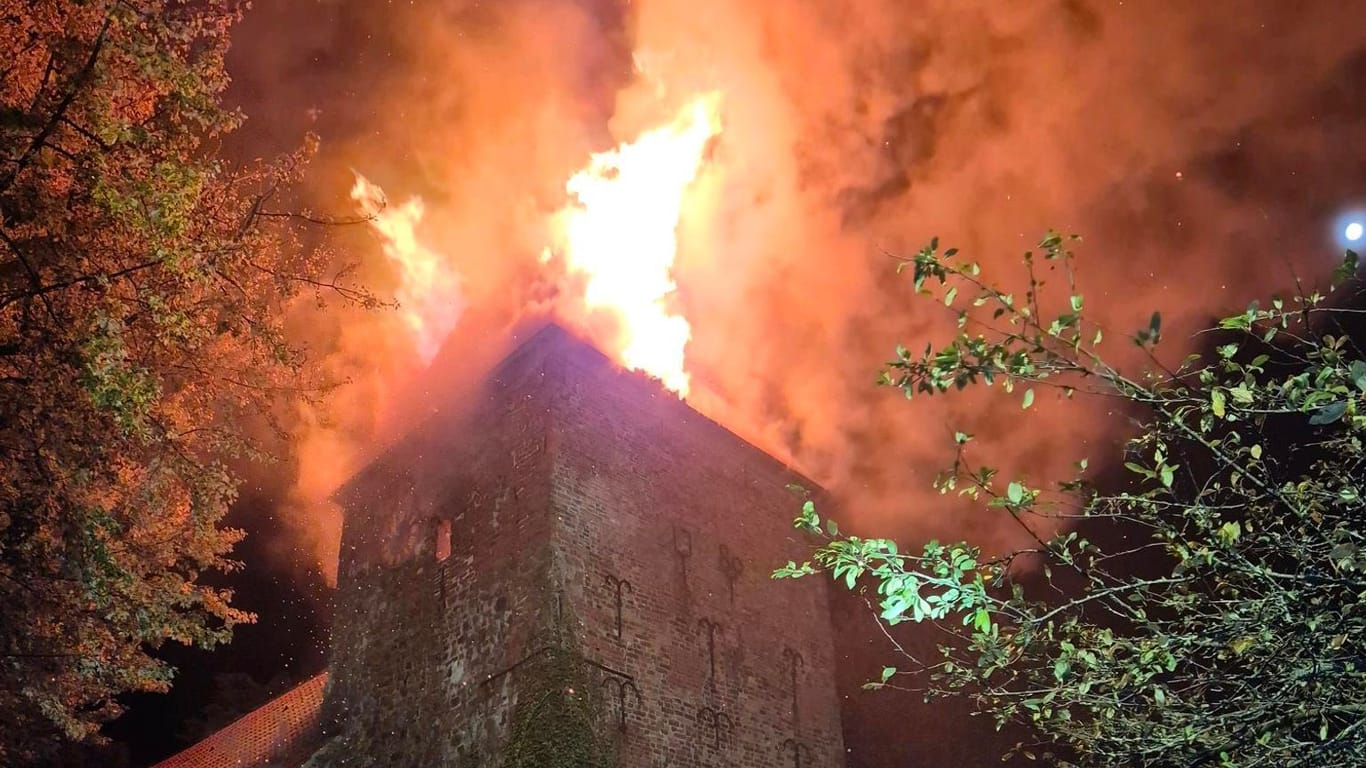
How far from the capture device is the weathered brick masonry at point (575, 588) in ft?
39.9

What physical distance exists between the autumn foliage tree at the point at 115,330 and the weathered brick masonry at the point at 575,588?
12.7 feet

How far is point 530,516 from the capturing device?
12.7 meters

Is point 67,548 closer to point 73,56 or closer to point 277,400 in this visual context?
point 277,400

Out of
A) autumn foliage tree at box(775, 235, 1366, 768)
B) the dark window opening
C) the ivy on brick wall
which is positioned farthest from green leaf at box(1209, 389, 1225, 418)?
the dark window opening

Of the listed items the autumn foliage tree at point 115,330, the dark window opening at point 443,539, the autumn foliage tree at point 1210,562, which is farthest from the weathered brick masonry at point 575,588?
the autumn foliage tree at point 1210,562

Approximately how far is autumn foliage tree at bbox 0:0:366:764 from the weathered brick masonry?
12.7 ft

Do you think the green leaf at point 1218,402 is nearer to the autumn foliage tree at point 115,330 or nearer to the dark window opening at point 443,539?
the autumn foliage tree at point 115,330

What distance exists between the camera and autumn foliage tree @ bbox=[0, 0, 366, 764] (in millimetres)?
7055

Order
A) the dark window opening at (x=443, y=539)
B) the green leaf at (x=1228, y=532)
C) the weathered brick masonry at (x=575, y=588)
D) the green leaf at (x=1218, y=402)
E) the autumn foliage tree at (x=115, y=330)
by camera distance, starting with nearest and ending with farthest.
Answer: the green leaf at (x=1218, y=402) → the green leaf at (x=1228, y=532) → the autumn foliage tree at (x=115, y=330) → the weathered brick masonry at (x=575, y=588) → the dark window opening at (x=443, y=539)

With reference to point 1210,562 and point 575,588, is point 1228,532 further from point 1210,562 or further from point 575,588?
point 575,588

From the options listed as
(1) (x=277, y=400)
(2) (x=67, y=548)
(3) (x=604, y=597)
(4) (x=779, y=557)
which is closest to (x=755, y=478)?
(4) (x=779, y=557)

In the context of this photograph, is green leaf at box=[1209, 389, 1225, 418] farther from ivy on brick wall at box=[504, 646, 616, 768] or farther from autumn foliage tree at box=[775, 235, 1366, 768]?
ivy on brick wall at box=[504, 646, 616, 768]

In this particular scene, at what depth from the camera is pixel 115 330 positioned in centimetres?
686

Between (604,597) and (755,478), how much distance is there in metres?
4.99
